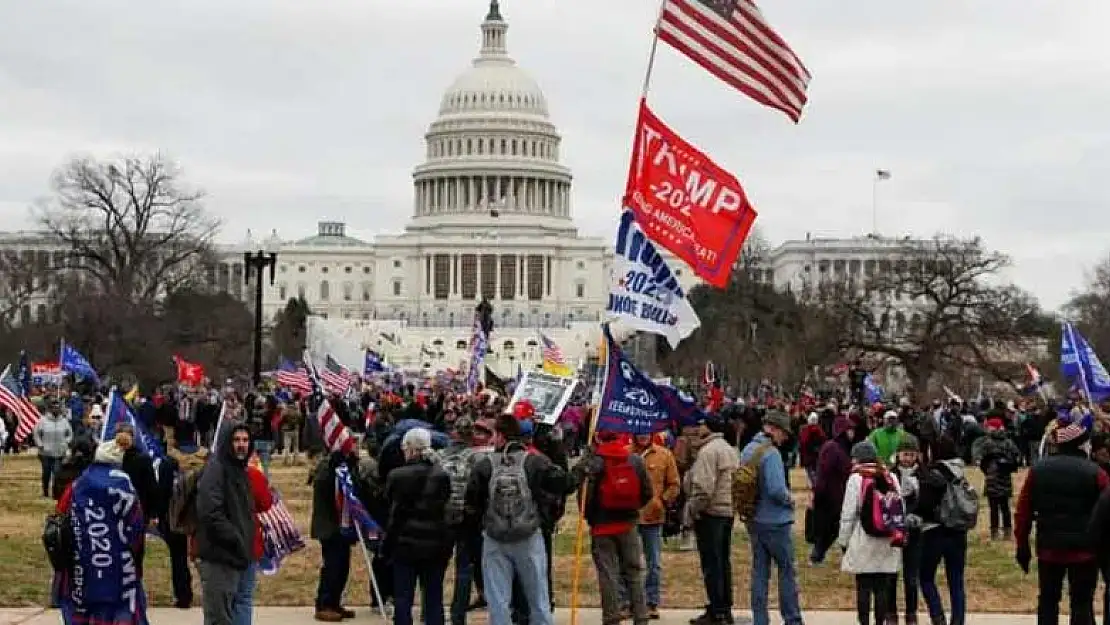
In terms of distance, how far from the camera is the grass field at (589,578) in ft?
48.6

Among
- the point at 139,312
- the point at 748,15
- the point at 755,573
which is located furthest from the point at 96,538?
the point at 139,312

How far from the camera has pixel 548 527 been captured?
11789 mm

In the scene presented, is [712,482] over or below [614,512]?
over

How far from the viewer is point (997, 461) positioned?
62.5 feet

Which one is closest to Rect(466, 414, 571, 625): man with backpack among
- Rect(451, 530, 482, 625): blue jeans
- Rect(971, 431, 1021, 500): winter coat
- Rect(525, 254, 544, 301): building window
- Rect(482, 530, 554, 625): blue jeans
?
Rect(482, 530, 554, 625): blue jeans

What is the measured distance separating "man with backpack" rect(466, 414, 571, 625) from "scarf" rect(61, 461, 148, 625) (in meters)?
2.09

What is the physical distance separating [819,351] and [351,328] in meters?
58.8

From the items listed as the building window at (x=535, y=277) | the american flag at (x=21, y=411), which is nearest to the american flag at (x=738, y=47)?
the american flag at (x=21, y=411)

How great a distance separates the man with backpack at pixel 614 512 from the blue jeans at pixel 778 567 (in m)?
0.79

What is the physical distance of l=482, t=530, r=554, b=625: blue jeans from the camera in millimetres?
11430

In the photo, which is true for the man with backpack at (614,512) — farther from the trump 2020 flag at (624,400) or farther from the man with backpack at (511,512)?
the man with backpack at (511,512)

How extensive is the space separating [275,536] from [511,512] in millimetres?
1840

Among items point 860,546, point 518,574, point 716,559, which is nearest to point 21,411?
point 716,559

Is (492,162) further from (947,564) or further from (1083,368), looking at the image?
(947,564)
